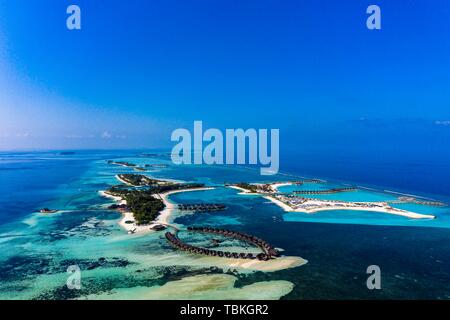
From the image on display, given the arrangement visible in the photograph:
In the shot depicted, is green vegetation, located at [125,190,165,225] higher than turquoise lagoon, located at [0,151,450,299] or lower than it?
higher

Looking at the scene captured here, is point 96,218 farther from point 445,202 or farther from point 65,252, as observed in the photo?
point 445,202

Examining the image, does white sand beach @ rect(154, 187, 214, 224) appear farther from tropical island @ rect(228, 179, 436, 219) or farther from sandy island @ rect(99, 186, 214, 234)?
tropical island @ rect(228, 179, 436, 219)

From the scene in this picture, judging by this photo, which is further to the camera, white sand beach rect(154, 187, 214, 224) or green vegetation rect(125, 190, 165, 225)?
white sand beach rect(154, 187, 214, 224)

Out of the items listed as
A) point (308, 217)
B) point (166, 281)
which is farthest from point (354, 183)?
point (166, 281)

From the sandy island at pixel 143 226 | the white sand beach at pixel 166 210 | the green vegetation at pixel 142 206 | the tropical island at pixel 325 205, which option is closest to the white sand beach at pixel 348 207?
the tropical island at pixel 325 205

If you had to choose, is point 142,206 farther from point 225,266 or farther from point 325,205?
point 325,205

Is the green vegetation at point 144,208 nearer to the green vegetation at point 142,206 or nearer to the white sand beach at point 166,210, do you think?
the green vegetation at point 142,206

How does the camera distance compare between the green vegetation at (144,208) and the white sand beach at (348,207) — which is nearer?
the green vegetation at (144,208)

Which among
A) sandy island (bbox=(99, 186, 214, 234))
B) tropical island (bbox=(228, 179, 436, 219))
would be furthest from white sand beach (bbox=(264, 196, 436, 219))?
sandy island (bbox=(99, 186, 214, 234))

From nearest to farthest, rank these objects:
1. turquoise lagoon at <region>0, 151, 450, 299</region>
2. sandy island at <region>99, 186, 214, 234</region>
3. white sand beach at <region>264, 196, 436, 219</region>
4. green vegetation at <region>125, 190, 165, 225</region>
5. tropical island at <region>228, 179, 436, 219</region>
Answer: turquoise lagoon at <region>0, 151, 450, 299</region>
sandy island at <region>99, 186, 214, 234</region>
green vegetation at <region>125, 190, 165, 225</region>
white sand beach at <region>264, 196, 436, 219</region>
tropical island at <region>228, 179, 436, 219</region>
